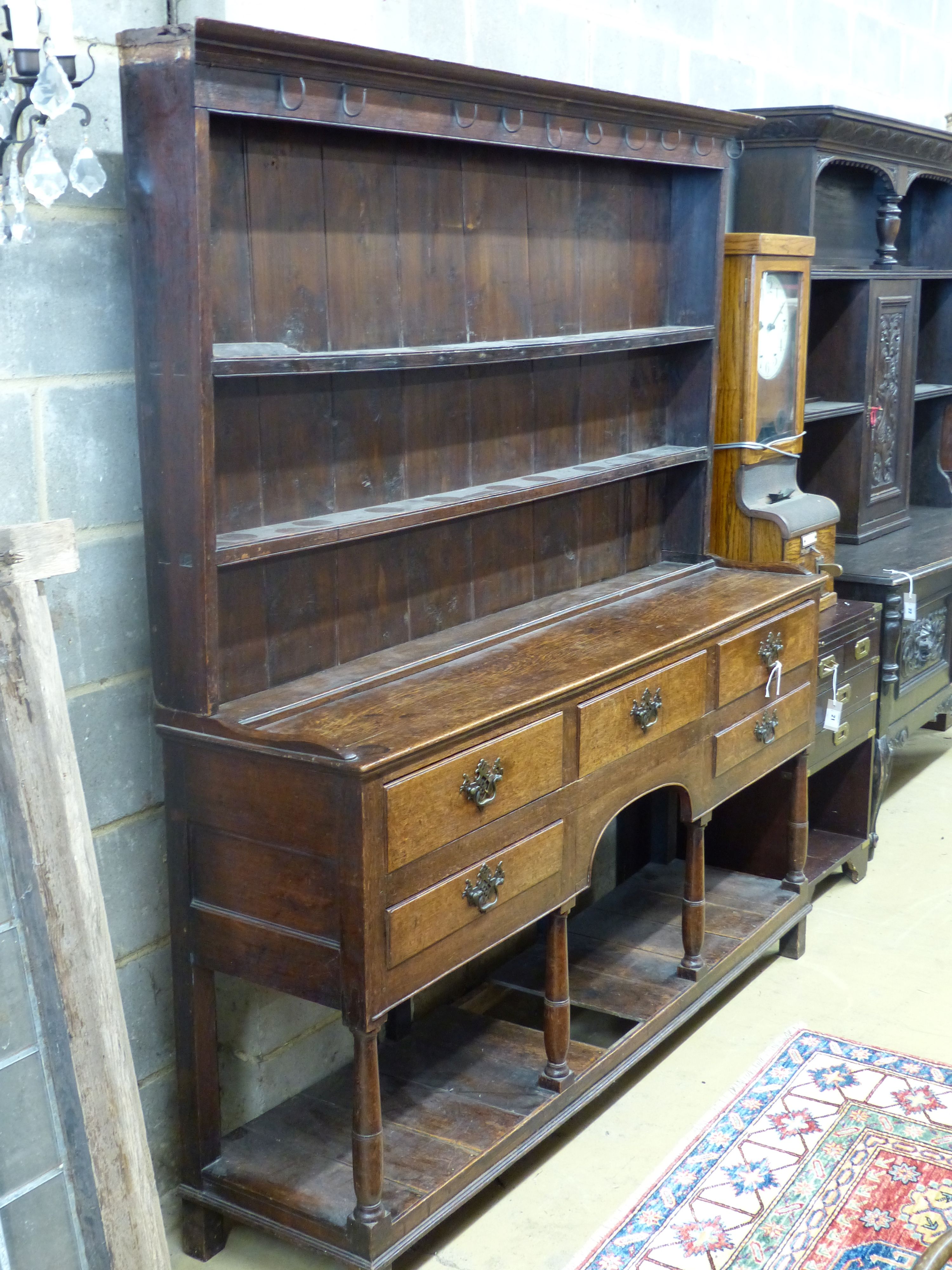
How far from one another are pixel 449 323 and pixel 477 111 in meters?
0.38

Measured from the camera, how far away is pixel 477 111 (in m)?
2.26

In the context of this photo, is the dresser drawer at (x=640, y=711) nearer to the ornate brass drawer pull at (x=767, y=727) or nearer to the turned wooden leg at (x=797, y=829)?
the ornate brass drawer pull at (x=767, y=727)

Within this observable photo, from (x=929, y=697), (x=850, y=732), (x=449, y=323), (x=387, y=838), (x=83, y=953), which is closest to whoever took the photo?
(x=83, y=953)

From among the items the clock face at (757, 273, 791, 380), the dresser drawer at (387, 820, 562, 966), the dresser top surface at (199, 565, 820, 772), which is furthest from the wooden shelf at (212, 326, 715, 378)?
the dresser drawer at (387, 820, 562, 966)

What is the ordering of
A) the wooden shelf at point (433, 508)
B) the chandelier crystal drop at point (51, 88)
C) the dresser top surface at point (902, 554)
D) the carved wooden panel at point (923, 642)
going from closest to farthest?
the chandelier crystal drop at point (51, 88) < the wooden shelf at point (433, 508) < the dresser top surface at point (902, 554) < the carved wooden panel at point (923, 642)

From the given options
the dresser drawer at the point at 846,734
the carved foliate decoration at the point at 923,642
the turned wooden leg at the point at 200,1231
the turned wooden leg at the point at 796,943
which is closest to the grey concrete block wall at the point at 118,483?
the turned wooden leg at the point at 200,1231

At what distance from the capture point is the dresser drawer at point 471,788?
77.4 inches

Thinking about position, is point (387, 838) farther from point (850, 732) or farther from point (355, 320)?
point (850, 732)

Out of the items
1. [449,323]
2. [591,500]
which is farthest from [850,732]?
[449,323]

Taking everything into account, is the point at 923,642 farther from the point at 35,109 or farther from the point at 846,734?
the point at 35,109

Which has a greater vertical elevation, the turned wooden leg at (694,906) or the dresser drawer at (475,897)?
the dresser drawer at (475,897)

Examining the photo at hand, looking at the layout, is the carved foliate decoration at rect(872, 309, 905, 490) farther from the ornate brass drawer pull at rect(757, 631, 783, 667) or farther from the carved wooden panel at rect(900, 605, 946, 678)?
the ornate brass drawer pull at rect(757, 631, 783, 667)

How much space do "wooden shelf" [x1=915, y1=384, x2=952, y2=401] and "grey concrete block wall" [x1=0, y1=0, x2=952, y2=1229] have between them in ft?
6.65

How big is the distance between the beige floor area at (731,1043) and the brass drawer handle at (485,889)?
1.91ft
